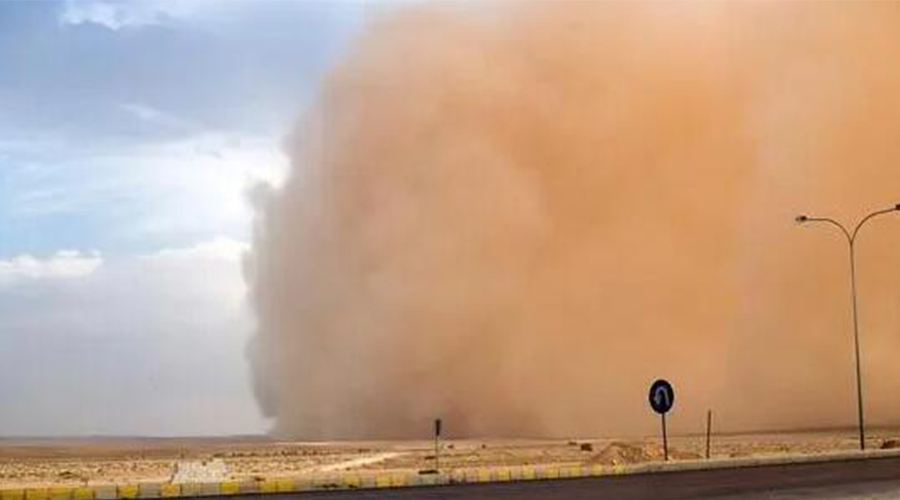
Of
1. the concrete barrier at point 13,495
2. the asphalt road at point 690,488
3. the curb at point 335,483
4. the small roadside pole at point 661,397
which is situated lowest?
the asphalt road at point 690,488

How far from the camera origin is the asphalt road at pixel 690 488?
50.0ft

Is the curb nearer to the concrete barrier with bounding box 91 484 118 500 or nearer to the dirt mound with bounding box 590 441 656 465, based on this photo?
the concrete barrier with bounding box 91 484 118 500

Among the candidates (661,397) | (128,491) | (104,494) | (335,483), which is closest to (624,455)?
(661,397)

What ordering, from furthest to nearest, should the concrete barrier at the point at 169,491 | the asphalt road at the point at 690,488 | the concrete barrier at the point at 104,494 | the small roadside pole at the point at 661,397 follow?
the small roadside pole at the point at 661,397 → the asphalt road at the point at 690,488 → the concrete barrier at the point at 169,491 → the concrete barrier at the point at 104,494

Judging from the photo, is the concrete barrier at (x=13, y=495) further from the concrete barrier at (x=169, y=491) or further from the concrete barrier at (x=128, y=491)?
the concrete barrier at (x=169, y=491)

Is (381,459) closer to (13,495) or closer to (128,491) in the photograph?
(128,491)

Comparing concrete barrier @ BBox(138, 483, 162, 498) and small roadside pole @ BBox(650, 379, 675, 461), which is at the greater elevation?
small roadside pole @ BBox(650, 379, 675, 461)

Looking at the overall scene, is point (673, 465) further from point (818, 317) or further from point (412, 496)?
point (818, 317)

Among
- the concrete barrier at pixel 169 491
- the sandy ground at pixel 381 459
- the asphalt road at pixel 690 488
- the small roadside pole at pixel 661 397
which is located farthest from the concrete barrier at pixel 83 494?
the small roadside pole at pixel 661 397

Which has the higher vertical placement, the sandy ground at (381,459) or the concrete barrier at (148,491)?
the concrete barrier at (148,491)

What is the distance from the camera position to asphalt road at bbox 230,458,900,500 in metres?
15.2

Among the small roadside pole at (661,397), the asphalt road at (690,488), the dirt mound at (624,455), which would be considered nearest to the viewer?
the asphalt road at (690,488)

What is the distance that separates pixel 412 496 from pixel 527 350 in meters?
41.0

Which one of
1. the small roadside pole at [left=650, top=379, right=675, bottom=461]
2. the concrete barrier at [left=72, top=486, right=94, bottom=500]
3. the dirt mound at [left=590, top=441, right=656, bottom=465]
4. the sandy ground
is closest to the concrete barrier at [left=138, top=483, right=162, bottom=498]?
the concrete barrier at [left=72, top=486, right=94, bottom=500]
